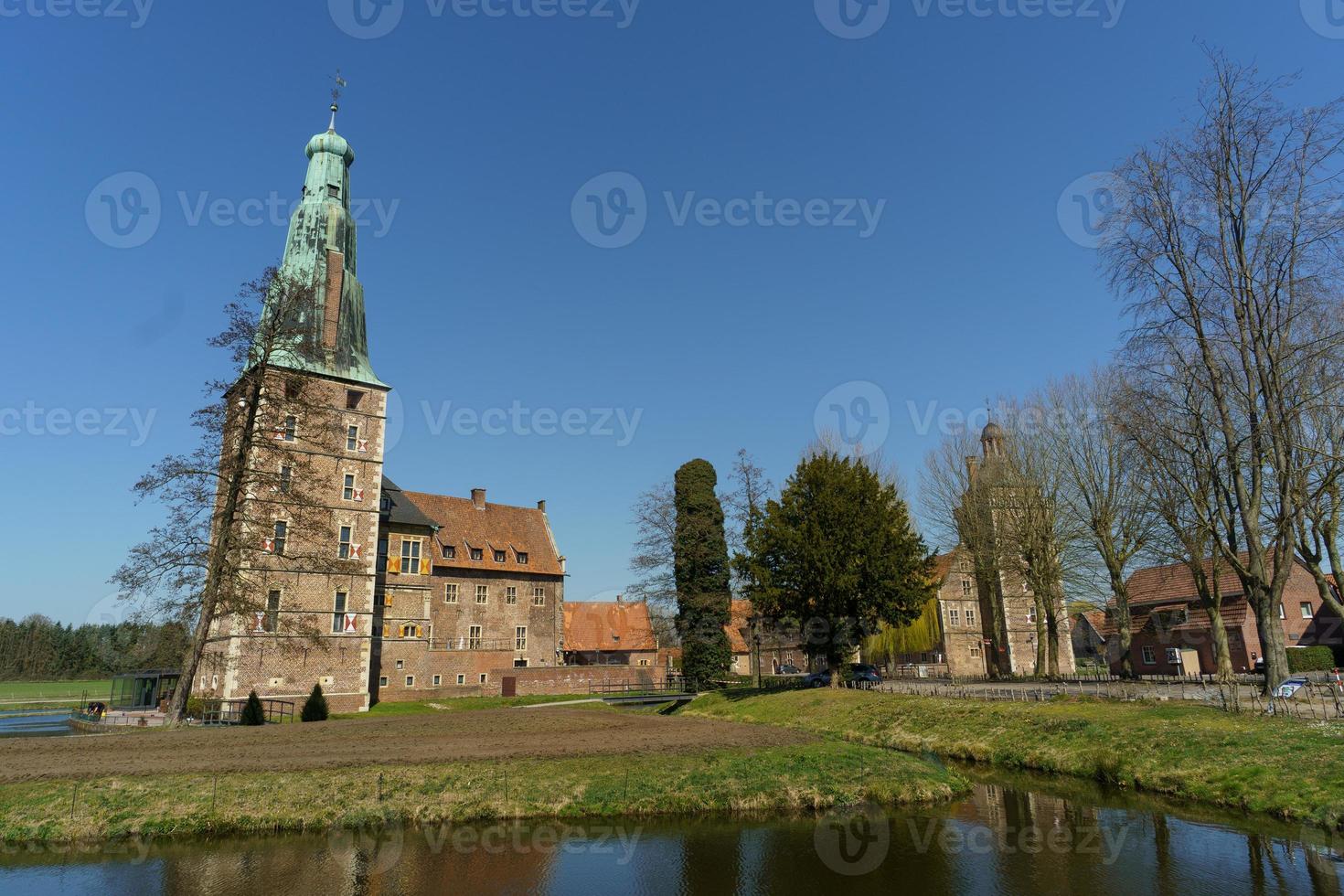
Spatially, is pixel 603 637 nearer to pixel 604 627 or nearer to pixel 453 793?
pixel 604 627

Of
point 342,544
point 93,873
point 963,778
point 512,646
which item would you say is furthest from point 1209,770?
point 512,646

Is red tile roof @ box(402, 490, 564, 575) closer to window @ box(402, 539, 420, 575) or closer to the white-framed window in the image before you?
window @ box(402, 539, 420, 575)

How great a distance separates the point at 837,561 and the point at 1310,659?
1088 inches

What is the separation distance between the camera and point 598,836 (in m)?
14.3

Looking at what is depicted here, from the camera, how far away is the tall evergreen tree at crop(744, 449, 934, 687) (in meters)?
34.2

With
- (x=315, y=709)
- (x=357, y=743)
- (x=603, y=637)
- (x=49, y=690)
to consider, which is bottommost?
(x=49, y=690)

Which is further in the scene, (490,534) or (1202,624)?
(490,534)

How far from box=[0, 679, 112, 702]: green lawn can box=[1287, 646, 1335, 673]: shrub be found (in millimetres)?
85352

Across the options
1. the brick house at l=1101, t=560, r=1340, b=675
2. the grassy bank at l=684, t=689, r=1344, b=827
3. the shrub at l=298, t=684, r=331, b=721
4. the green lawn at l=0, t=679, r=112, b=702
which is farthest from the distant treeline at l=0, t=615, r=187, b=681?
the brick house at l=1101, t=560, r=1340, b=675

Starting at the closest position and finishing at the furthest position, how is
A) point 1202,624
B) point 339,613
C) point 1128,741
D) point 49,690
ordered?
1. point 1128,741
2. point 339,613
3. point 1202,624
4. point 49,690

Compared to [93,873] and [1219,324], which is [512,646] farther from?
[1219,324]

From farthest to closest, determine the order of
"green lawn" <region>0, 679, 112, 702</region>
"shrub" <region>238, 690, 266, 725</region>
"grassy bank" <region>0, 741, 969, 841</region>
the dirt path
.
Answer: "green lawn" <region>0, 679, 112, 702</region> < "shrub" <region>238, 690, 266, 725</region> < the dirt path < "grassy bank" <region>0, 741, 969, 841</region>

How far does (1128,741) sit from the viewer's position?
65.8ft

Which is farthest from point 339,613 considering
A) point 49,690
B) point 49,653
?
point 49,653
